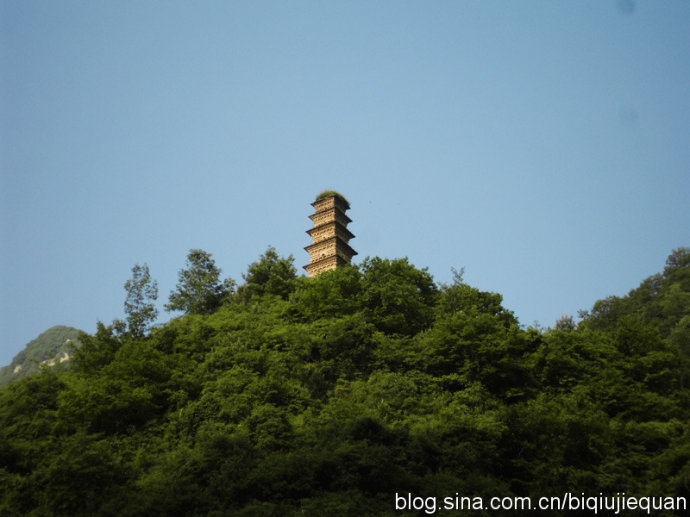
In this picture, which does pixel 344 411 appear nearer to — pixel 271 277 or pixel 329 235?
pixel 271 277

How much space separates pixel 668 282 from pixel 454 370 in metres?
32.5

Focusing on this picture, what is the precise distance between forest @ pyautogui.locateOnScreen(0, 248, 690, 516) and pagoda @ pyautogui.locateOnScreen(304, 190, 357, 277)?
9032 millimetres

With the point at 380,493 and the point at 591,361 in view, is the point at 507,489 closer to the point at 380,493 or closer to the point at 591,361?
the point at 380,493

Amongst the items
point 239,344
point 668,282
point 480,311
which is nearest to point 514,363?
point 480,311

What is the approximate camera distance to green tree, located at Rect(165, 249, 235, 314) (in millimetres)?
37250

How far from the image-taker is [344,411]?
74.7ft

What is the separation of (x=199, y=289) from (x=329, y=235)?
380 inches

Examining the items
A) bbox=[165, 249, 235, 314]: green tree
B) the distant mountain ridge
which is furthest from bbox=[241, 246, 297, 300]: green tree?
the distant mountain ridge

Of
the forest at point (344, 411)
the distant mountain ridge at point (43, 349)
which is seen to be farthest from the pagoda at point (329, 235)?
the distant mountain ridge at point (43, 349)

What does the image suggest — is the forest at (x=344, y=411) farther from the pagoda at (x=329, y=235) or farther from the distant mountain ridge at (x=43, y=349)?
the distant mountain ridge at (x=43, y=349)

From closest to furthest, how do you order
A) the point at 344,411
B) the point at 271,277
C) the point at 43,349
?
the point at 344,411, the point at 271,277, the point at 43,349

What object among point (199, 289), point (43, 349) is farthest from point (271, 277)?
point (43, 349)

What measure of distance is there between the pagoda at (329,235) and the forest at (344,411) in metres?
9.03

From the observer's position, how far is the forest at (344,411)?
18562 millimetres
